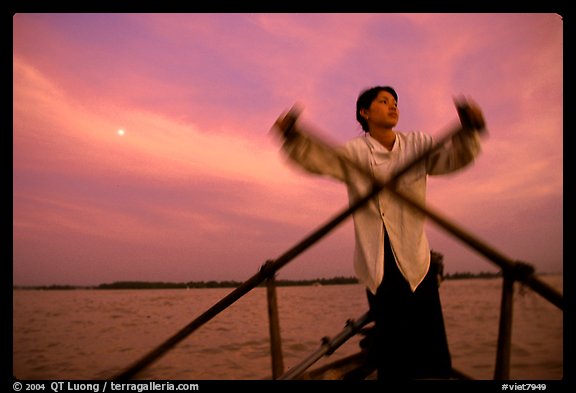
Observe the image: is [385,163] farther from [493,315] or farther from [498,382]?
[493,315]

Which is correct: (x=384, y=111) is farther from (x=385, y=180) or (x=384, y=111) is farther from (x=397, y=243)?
(x=397, y=243)

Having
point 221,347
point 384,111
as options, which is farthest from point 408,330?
point 221,347

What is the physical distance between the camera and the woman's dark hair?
9.51 ft

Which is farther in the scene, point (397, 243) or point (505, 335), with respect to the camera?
point (397, 243)

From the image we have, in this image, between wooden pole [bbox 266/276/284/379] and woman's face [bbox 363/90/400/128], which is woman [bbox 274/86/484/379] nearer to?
woman's face [bbox 363/90/400/128]

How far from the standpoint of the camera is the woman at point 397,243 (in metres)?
2.55

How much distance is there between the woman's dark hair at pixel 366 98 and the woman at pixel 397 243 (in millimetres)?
173

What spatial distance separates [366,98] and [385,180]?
2.29 feet

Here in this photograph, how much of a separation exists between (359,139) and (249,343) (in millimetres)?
7169

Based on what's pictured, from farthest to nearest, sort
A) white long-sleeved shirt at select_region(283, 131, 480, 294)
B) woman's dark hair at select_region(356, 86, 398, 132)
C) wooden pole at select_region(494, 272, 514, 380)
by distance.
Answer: woman's dark hair at select_region(356, 86, 398, 132) → white long-sleeved shirt at select_region(283, 131, 480, 294) → wooden pole at select_region(494, 272, 514, 380)

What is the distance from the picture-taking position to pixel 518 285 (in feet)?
6.88

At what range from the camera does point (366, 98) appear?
9.71ft

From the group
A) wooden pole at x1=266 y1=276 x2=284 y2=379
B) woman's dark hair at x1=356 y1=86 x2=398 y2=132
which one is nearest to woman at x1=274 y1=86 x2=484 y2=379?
woman's dark hair at x1=356 y1=86 x2=398 y2=132
